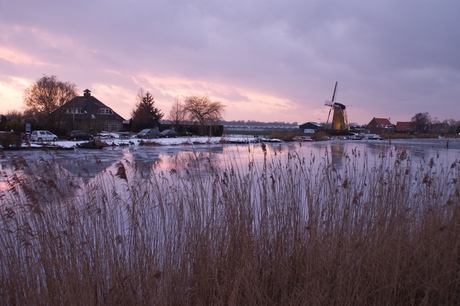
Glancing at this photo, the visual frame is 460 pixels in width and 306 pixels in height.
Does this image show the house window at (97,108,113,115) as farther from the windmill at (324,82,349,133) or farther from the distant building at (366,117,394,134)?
the distant building at (366,117,394,134)

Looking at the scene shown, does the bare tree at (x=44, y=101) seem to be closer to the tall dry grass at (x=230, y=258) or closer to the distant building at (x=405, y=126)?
the tall dry grass at (x=230, y=258)

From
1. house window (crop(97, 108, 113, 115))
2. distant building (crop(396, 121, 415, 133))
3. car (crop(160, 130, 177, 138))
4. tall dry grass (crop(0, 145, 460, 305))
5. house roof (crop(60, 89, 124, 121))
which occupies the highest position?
house roof (crop(60, 89, 124, 121))

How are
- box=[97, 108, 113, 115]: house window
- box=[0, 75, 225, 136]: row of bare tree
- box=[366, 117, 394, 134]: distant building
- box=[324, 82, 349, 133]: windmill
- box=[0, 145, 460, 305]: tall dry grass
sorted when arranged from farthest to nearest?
box=[366, 117, 394, 134]: distant building, box=[324, 82, 349, 133]: windmill, box=[97, 108, 113, 115]: house window, box=[0, 75, 225, 136]: row of bare tree, box=[0, 145, 460, 305]: tall dry grass

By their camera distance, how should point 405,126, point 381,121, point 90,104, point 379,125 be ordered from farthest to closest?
point 405,126
point 381,121
point 379,125
point 90,104

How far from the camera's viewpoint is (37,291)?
3613mm

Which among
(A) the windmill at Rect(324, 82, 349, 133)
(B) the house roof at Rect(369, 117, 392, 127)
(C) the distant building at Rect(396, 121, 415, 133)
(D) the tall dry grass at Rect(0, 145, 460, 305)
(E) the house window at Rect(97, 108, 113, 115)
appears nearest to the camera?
(D) the tall dry grass at Rect(0, 145, 460, 305)

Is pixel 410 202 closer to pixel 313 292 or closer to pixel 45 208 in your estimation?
pixel 313 292

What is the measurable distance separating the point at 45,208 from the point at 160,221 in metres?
1.46

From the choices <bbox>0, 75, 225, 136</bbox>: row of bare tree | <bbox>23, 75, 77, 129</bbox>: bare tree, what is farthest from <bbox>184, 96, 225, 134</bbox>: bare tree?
<bbox>23, 75, 77, 129</bbox>: bare tree

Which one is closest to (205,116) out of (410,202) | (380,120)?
(410,202)

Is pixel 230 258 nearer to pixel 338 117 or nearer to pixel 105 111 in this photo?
pixel 105 111

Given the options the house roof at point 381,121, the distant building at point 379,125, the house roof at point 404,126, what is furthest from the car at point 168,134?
the house roof at point 404,126

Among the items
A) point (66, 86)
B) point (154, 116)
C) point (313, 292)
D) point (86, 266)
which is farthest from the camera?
point (154, 116)

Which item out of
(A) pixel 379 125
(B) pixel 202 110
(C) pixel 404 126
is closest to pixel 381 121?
(A) pixel 379 125
